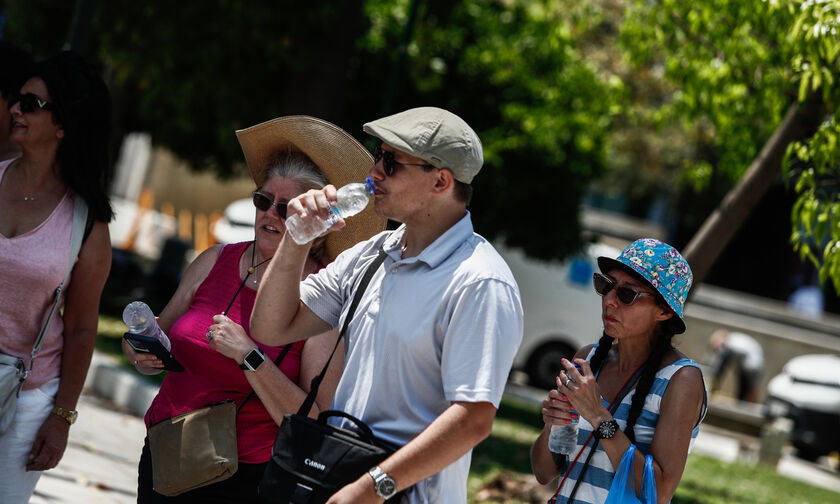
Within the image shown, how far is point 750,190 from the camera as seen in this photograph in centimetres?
700

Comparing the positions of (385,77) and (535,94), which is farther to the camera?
(535,94)

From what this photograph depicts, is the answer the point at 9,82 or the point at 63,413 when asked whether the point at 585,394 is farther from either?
the point at 9,82

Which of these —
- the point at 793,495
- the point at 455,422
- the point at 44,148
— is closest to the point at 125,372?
the point at 44,148

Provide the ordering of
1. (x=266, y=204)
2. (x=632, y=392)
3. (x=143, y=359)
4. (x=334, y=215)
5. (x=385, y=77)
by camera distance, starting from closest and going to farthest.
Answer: (x=334, y=215) → (x=143, y=359) → (x=632, y=392) → (x=266, y=204) → (x=385, y=77)

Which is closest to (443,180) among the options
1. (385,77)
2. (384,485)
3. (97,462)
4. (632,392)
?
(384,485)

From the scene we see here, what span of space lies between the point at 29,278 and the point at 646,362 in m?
2.08

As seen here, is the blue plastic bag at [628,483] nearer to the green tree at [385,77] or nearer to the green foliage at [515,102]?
the green tree at [385,77]

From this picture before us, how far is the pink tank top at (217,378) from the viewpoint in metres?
3.18

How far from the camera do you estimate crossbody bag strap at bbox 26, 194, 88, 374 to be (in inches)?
133

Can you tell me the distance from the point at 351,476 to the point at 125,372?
7388mm

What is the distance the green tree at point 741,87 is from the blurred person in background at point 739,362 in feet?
32.6

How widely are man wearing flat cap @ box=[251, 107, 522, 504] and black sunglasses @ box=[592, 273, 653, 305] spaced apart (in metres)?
0.77

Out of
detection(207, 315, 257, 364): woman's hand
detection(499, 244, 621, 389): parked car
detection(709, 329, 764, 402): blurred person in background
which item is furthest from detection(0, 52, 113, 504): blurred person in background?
detection(709, 329, 764, 402): blurred person in background

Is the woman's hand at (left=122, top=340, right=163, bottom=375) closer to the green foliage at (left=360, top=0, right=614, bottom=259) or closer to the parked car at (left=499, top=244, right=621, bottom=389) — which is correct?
the green foliage at (left=360, top=0, right=614, bottom=259)
